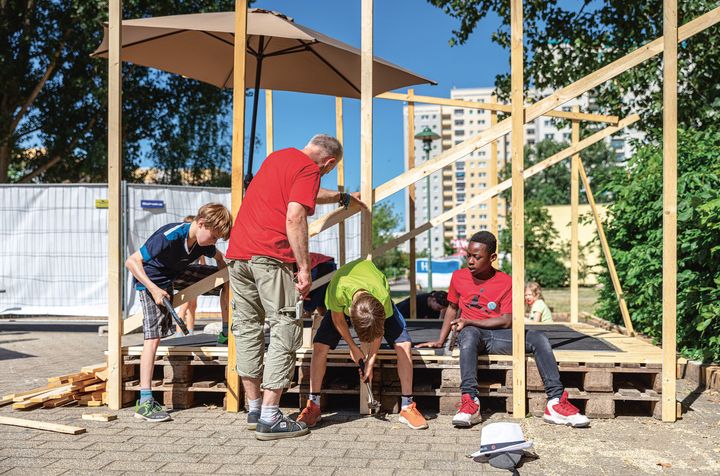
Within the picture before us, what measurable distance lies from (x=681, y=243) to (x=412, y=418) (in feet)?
11.1

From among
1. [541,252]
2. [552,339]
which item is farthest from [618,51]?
[541,252]

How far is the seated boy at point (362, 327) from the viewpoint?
14.1 feet

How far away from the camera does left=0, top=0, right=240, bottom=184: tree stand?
17.9 m

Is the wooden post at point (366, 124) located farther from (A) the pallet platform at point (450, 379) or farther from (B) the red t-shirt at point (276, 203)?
(B) the red t-shirt at point (276, 203)

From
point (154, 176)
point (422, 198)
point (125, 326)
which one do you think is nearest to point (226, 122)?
point (154, 176)

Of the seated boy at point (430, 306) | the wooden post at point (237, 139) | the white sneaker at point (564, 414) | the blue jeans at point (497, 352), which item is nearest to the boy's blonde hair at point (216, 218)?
the wooden post at point (237, 139)

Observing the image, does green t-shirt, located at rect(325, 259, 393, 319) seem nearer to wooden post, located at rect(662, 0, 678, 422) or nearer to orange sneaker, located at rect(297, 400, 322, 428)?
orange sneaker, located at rect(297, 400, 322, 428)

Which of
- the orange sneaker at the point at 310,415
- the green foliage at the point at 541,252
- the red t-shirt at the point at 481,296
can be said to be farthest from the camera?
the green foliage at the point at 541,252

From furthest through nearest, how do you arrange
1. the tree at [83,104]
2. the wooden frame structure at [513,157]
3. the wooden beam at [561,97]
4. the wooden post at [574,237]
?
the tree at [83,104] < the wooden post at [574,237] < the wooden beam at [561,97] < the wooden frame structure at [513,157]

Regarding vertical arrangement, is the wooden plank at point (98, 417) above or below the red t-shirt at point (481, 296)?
below

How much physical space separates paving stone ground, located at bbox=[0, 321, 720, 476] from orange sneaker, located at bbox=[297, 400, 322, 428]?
102 mm

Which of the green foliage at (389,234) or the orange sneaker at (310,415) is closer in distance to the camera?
the orange sneaker at (310,415)

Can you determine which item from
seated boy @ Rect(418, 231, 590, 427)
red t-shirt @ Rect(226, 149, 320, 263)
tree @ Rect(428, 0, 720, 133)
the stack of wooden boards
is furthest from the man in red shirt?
→ tree @ Rect(428, 0, 720, 133)

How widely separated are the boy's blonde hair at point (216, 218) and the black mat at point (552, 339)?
1129 mm
